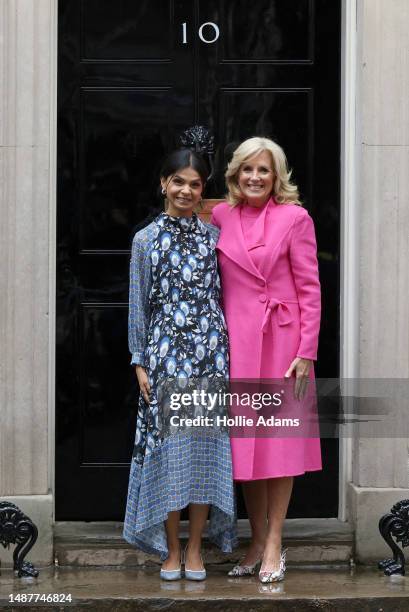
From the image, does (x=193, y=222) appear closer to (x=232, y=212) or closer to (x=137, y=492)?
(x=232, y=212)

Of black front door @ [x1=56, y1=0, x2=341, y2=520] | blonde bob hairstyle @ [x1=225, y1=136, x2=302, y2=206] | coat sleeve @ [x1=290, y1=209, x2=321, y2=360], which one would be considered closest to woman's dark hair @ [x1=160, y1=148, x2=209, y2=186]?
blonde bob hairstyle @ [x1=225, y1=136, x2=302, y2=206]

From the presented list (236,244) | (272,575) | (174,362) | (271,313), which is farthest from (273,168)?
(272,575)

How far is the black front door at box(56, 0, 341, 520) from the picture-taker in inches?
253

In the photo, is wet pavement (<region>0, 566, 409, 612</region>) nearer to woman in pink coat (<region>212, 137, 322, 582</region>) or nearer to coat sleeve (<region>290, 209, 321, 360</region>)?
woman in pink coat (<region>212, 137, 322, 582</region>)

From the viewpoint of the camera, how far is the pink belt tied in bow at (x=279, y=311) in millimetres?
5590

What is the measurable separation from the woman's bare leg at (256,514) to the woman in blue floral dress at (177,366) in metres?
0.18

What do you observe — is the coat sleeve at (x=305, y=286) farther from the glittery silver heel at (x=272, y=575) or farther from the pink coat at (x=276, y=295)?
the glittery silver heel at (x=272, y=575)

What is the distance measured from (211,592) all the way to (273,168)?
6.35ft

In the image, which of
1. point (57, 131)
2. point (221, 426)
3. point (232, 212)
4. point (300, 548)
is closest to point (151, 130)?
point (57, 131)

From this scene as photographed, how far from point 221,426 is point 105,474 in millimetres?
1076

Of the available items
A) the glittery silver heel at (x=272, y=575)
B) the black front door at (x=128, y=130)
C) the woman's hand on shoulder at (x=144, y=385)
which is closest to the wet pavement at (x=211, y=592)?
the glittery silver heel at (x=272, y=575)

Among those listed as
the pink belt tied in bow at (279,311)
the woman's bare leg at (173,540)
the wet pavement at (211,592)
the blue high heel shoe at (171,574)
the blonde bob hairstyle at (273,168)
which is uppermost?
the blonde bob hairstyle at (273,168)

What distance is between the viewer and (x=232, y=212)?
19.0 feet

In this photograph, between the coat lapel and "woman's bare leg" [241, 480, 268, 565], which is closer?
the coat lapel
